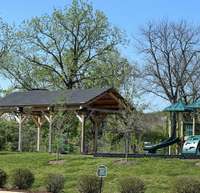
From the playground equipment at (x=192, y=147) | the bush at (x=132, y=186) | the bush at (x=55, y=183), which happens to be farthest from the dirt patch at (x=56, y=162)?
the bush at (x=132, y=186)

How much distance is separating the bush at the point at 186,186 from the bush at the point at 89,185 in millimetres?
2940

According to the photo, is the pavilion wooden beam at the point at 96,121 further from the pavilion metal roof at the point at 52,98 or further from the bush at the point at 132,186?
the bush at the point at 132,186

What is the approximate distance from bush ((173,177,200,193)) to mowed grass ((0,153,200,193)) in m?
1.55

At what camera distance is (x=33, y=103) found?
3800cm

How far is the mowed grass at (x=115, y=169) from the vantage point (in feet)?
67.4

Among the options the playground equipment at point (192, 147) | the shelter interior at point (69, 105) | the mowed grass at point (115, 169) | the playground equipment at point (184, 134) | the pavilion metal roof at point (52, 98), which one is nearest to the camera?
the mowed grass at point (115, 169)

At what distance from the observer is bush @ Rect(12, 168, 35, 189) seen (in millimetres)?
20609

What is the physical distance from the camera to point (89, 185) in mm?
18719

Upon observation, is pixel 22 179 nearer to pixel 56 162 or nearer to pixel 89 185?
pixel 89 185

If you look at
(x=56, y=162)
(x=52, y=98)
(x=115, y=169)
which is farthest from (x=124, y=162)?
(x=52, y=98)

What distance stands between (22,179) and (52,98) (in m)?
17.1

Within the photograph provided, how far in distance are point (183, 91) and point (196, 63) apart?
8.81 ft

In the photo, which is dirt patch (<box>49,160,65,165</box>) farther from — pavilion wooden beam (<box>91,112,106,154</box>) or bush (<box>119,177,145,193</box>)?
pavilion wooden beam (<box>91,112,106,154</box>)

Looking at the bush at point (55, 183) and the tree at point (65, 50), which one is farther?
the tree at point (65, 50)
